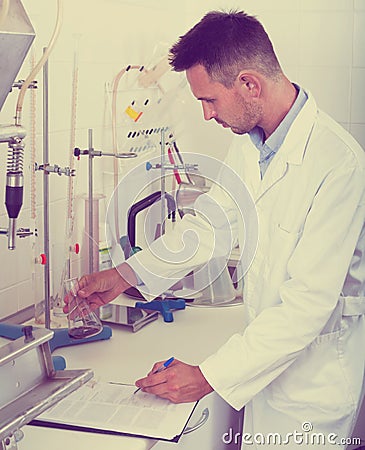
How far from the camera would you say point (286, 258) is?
5.16ft

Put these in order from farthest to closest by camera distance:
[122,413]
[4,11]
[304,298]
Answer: [304,298] → [122,413] → [4,11]

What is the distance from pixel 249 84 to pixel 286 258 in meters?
0.38

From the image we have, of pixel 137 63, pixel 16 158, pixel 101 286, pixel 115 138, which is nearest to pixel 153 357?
pixel 101 286

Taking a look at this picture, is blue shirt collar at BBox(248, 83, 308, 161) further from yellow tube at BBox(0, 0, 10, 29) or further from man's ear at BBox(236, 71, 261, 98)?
yellow tube at BBox(0, 0, 10, 29)

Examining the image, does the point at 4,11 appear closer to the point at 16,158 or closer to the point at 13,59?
the point at 13,59

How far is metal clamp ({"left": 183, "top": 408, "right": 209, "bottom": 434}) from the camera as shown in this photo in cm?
150

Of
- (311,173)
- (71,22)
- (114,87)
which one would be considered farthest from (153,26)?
(311,173)

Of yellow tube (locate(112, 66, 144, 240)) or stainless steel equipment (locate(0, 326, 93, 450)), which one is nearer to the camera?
stainless steel equipment (locate(0, 326, 93, 450))

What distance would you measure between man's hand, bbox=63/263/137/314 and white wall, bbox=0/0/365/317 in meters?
0.18

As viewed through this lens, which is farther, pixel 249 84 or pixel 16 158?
pixel 249 84

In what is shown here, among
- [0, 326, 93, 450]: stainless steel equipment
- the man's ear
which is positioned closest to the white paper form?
[0, 326, 93, 450]: stainless steel equipment

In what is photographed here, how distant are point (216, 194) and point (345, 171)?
0.50 metres

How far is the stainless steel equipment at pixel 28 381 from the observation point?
3.66 ft

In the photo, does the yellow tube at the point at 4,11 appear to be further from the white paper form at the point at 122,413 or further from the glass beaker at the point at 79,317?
the glass beaker at the point at 79,317
